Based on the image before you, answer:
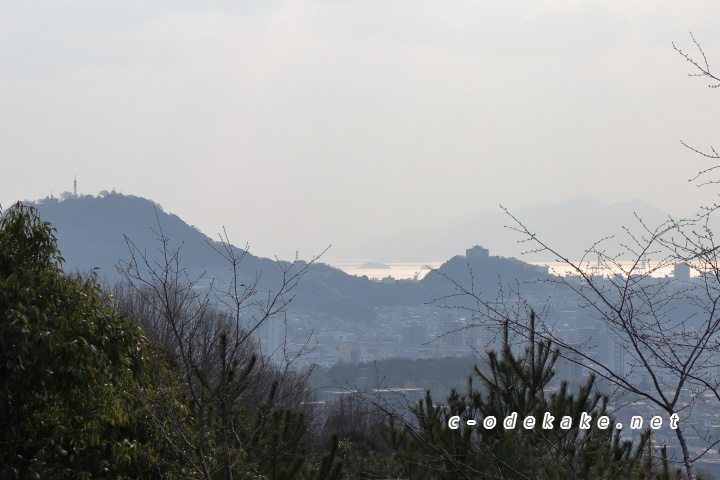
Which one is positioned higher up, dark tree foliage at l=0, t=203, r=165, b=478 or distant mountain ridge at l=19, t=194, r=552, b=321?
distant mountain ridge at l=19, t=194, r=552, b=321

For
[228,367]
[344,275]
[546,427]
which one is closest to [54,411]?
[228,367]

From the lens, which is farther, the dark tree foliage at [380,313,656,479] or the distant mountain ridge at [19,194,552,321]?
the distant mountain ridge at [19,194,552,321]

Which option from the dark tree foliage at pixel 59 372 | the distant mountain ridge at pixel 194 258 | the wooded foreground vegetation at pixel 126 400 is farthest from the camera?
the distant mountain ridge at pixel 194 258

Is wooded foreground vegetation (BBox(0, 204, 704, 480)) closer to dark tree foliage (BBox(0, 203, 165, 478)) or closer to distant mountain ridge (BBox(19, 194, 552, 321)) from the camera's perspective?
dark tree foliage (BBox(0, 203, 165, 478))

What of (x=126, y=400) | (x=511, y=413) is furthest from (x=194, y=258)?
(x=511, y=413)

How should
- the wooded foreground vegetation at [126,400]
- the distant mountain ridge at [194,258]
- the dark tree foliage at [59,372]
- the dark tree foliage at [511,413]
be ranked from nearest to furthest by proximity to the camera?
the dark tree foliage at [511,413] < the wooded foreground vegetation at [126,400] < the dark tree foliage at [59,372] < the distant mountain ridge at [194,258]

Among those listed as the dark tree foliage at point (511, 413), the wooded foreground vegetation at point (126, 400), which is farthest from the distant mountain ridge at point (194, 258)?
the dark tree foliage at point (511, 413)

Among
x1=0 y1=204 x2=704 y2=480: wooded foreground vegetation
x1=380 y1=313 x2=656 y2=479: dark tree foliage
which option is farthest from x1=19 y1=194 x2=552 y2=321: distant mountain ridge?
x1=380 y1=313 x2=656 y2=479: dark tree foliage

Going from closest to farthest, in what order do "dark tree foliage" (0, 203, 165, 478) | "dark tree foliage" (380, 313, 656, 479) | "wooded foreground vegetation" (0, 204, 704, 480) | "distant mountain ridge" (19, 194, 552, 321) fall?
"dark tree foliage" (380, 313, 656, 479)
"wooded foreground vegetation" (0, 204, 704, 480)
"dark tree foliage" (0, 203, 165, 478)
"distant mountain ridge" (19, 194, 552, 321)

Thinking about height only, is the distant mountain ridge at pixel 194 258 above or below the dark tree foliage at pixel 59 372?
above

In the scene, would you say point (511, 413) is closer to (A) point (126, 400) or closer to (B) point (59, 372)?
(A) point (126, 400)

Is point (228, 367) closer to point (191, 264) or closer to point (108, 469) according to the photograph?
point (108, 469)

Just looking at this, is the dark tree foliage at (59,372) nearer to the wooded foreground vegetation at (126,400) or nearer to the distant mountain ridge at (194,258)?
the wooded foreground vegetation at (126,400)

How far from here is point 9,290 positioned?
19.8 feet
